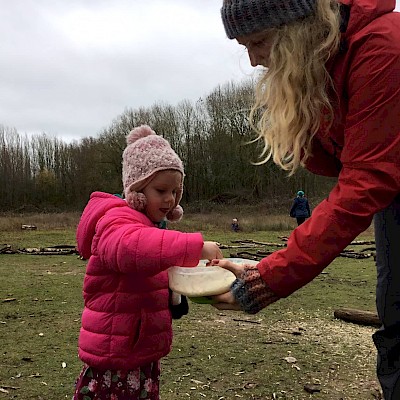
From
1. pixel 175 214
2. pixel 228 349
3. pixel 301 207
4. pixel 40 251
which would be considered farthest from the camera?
pixel 301 207

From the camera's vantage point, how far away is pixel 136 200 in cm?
233

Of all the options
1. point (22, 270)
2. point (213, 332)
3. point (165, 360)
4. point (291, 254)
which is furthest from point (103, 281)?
point (22, 270)

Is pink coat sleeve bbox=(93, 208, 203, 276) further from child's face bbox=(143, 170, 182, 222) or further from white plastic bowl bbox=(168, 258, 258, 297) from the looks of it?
child's face bbox=(143, 170, 182, 222)

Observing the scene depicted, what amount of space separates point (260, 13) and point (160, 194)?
2.91ft

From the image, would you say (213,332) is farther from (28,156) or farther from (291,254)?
(28,156)

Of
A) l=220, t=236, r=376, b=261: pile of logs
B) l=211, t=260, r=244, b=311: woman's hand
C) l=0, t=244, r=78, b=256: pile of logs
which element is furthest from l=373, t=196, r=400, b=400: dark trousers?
l=0, t=244, r=78, b=256: pile of logs

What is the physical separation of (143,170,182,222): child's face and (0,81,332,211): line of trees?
2554 centimetres

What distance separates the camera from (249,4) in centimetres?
178

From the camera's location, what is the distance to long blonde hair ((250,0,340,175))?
1751 mm

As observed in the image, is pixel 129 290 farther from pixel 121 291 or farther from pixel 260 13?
pixel 260 13

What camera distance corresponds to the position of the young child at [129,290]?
2.19 m

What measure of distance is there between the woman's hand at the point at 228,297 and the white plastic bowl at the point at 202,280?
2cm

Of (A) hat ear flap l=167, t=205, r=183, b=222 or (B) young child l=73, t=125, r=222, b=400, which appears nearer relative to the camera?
(B) young child l=73, t=125, r=222, b=400

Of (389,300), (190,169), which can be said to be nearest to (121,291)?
(389,300)
